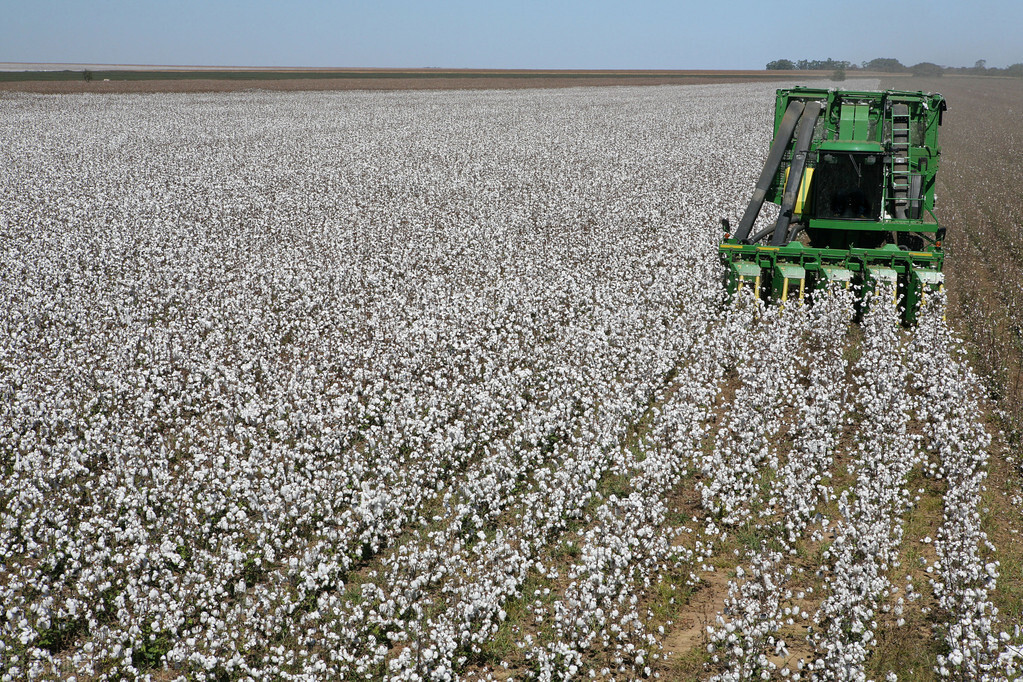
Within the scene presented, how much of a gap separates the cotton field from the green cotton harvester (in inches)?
27.3

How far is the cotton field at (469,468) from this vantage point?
609 cm

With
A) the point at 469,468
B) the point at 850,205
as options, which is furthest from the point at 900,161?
the point at 469,468

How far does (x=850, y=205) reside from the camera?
1394 centimetres

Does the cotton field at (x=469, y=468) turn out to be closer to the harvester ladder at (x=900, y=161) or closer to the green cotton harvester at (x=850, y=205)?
the green cotton harvester at (x=850, y=205)

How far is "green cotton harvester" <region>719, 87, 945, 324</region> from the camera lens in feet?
42.7

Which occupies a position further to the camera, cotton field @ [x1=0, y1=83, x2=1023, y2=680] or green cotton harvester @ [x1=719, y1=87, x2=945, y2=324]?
green cotton harvester @ [x1=719, y1=87, x2=945, y2=324]

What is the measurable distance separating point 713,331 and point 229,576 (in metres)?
8.04

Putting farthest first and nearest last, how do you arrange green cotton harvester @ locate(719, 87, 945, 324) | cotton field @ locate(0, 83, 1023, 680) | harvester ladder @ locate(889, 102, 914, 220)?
harvester ladder @ locate(889, 102, 914, 220), green cotton harvester @ locate(719, 87, 945, 324), cotton field @ locate(0, 83, 1023, 680)

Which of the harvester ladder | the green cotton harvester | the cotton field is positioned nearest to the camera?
the cotton field

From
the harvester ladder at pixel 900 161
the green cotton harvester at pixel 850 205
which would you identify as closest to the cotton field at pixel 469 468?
the green cotton harvester at pixel 850 205

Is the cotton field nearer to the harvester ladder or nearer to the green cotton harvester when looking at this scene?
the green cotton harvester

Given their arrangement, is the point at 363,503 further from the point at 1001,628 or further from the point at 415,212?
the point at 415,212

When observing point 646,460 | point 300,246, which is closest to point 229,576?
point 646,460

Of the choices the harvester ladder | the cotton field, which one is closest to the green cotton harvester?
the harvester ladder
